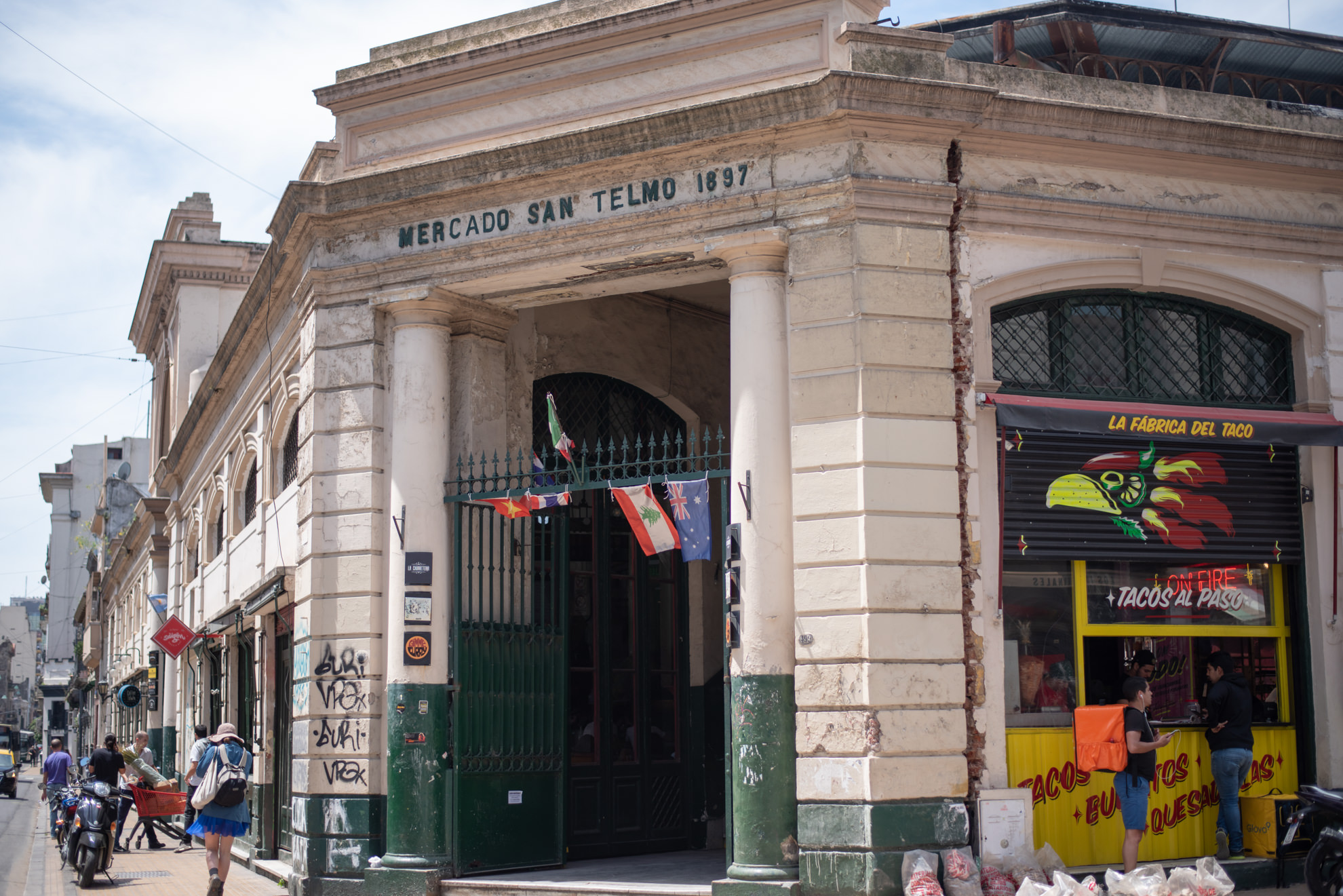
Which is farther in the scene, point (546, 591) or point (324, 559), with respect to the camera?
point (546, 591)

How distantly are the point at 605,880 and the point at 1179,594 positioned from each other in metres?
5.46

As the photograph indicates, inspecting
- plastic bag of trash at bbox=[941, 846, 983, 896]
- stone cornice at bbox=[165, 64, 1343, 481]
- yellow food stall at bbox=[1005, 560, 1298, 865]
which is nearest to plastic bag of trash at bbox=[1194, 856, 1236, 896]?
yellow food stall at bbox=[1005, 560, 1298, 865]

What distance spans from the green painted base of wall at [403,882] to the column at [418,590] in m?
0.05

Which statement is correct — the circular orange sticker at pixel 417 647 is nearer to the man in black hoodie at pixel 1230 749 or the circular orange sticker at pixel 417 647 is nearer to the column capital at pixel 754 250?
the column capital at pixel 754 250

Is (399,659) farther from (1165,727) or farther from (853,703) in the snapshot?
(1165,727)

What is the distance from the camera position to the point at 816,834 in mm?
9289

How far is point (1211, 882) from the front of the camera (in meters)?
8.80

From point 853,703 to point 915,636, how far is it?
2.29 ft

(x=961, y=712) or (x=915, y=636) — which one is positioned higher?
(x=915, y=636)

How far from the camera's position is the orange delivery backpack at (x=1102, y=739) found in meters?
9.59

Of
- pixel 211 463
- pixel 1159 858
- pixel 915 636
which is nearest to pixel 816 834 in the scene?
pixel 915 636

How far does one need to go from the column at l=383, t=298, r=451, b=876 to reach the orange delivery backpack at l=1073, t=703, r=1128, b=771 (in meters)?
5.29

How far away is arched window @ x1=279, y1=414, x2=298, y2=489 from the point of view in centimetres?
1472

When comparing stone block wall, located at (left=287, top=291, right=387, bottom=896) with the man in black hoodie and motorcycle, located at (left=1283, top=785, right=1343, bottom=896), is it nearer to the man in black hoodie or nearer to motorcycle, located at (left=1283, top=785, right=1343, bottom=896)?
the man in black hoodie
